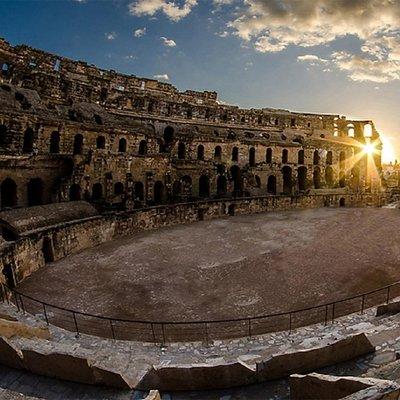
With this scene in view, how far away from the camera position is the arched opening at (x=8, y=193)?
20.6 metres

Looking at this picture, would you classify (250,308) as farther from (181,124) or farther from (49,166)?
(181,124)

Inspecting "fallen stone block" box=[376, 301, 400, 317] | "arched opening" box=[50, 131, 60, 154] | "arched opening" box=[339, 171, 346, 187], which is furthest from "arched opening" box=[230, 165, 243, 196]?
"fallen stone block" box=[376, 301, 400, 317]

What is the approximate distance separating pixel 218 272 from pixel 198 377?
8.07 meters

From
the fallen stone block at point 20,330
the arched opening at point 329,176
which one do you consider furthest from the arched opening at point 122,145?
the arched opening at point 329,176

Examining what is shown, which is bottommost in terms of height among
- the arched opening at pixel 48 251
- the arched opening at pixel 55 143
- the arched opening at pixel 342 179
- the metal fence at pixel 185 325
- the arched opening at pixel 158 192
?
the metal fence at pixel 185 325

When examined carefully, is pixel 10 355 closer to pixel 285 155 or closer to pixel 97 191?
pixel 97 191

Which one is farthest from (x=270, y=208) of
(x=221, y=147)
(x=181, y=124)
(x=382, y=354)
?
(x=382, y=354)

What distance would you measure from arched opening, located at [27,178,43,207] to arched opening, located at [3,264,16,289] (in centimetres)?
1068

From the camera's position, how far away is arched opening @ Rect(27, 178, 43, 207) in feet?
73.0

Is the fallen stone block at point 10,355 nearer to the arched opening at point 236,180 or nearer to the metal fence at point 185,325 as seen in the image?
the metal fence at point 185,325

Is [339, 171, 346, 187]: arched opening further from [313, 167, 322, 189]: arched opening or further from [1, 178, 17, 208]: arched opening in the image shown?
[1, 178, 17, 208]: arched opening

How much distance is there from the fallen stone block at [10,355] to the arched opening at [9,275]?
21.4ft

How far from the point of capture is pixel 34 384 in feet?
20.4

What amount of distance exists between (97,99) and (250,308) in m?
28.9
